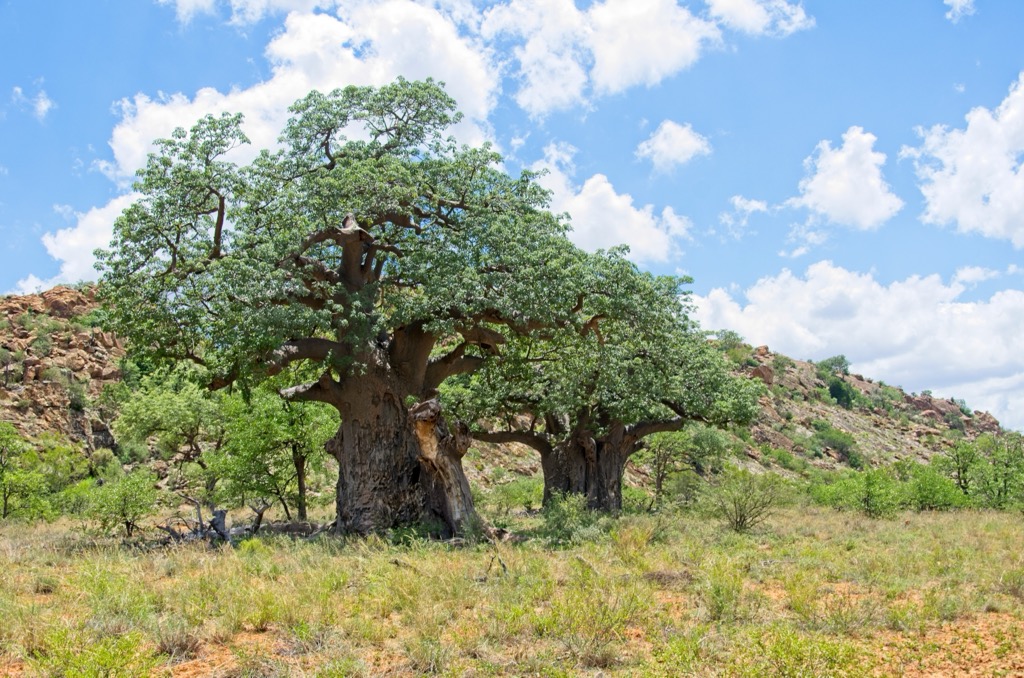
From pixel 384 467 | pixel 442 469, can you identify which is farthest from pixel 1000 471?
pixel 384 467

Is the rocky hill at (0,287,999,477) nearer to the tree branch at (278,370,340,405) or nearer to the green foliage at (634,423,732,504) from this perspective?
the tree branch at (278,370,340,405)

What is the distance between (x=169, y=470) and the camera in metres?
32.7

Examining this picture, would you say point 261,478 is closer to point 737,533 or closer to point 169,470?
point 737,533

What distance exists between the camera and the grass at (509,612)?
18.0 feet

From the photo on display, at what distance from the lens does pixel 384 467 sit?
13656 mm

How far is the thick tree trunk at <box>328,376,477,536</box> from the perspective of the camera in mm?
13383

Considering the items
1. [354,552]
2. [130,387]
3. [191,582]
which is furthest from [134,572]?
[130,387]

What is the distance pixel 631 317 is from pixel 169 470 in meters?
27.2

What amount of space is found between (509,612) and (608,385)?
11681mm

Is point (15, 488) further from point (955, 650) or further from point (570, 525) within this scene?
point (955, 650)

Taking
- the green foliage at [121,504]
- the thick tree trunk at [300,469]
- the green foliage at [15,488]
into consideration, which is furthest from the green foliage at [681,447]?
the green foliage at [15,488]

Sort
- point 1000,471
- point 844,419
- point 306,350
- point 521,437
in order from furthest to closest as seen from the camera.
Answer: point 844,419 → point 1000,471 → point 521,437 → point 306,350

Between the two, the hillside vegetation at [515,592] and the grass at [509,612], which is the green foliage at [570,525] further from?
the grass at [509,612]

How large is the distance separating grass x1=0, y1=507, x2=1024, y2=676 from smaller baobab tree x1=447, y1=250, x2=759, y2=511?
478 centimetres
